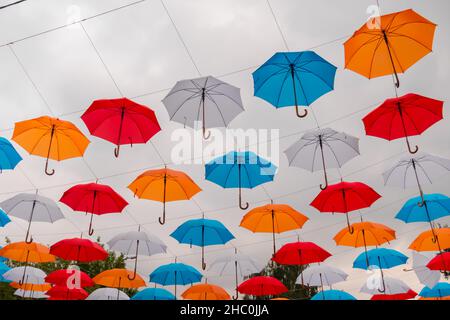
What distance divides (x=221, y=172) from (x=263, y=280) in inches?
153

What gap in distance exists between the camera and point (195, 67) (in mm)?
8672

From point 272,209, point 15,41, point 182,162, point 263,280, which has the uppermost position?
point 15,41

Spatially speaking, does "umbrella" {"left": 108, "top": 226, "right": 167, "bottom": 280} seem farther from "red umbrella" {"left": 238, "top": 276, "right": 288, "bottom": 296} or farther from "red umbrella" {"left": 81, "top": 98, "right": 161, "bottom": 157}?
"red umbrella" {"left": 81, "top": 98, "right": 161, "bottom": 157}

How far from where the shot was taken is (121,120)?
664cm

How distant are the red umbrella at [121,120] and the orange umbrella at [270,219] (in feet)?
11.9

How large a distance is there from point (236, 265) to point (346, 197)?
4.78m

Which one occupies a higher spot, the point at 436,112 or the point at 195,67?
the point at 195,67

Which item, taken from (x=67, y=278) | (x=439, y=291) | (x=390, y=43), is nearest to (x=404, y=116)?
(x=390, y=43)

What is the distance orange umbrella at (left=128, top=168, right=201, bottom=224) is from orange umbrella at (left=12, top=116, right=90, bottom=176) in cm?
138

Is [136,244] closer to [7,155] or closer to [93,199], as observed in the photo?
[93,199]

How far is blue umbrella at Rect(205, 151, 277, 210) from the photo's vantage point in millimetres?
8383

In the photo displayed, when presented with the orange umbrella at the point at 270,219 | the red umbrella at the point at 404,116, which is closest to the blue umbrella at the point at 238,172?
the orange umbrella at the point at 270,219
